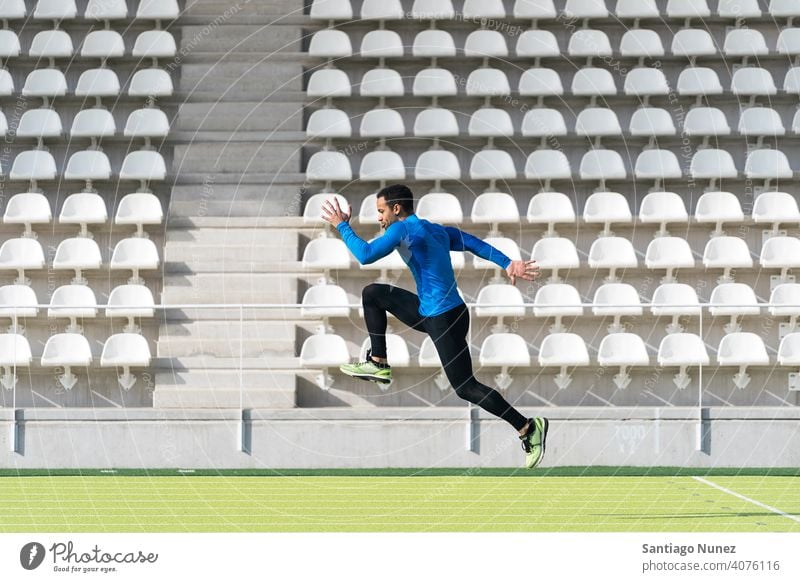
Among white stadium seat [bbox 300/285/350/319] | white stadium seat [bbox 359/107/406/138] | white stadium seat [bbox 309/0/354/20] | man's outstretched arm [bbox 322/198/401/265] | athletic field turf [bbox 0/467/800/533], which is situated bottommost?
athletic field turf [bbox 0/467/800/533]

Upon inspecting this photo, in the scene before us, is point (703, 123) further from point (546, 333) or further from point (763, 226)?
point (546, 333)

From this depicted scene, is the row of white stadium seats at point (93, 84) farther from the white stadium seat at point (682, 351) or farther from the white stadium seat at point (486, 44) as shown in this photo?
the white stadium seat at point (682, 351)

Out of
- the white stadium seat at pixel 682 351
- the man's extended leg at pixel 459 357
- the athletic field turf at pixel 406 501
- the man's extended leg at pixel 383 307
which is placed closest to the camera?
the man's extended leg at pixel 459 357

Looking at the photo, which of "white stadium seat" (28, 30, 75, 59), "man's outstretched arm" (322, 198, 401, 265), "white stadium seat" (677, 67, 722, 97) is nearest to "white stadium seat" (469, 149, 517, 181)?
"white stadium seat" (677, 67, 722, 97)

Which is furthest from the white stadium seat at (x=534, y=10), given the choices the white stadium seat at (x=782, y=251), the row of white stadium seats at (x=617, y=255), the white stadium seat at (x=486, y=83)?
the white stadium seat at (x=782, y=251)

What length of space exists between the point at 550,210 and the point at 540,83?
2202 mm

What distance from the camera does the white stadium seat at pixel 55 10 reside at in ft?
57.5

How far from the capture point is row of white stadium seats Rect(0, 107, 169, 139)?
53.4 ft

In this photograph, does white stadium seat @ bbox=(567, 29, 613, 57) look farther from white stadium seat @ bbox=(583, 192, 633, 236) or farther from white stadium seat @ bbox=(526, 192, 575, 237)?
white stadium seat @ bbox=(526, 192, 575, 237)

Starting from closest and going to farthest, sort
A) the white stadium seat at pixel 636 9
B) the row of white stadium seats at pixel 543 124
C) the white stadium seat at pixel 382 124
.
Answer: the white stadium seat at pixel 382 124
the row of white stadium seats at pixel 543 124
the white stadium seat at pixel 636 9

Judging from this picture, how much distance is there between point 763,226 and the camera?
16109mm

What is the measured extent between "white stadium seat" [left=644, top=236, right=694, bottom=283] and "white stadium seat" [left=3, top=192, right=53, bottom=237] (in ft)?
23.5

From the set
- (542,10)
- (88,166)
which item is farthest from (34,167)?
(542,10)
